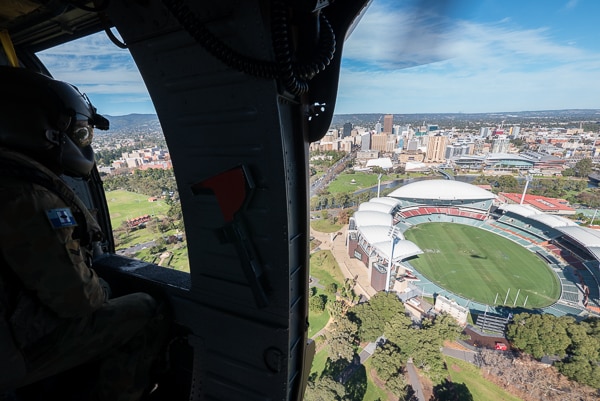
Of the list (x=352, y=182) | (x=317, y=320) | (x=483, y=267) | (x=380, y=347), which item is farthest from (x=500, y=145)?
(x=317, y=320)

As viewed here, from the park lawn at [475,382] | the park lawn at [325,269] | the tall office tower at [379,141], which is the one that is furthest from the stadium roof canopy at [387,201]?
the park lawn at [475,382]

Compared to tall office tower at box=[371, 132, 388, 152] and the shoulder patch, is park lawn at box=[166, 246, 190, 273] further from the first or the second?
tall office tower at box=[371, 132, 388, 152]

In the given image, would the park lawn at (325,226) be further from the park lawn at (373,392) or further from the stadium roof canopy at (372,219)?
the park lawn at (373,392)

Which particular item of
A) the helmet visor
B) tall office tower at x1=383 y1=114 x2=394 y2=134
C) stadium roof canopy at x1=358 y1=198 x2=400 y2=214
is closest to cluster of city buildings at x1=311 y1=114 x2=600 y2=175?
tall office tower at x1=383 y1=114 x2=394 y2=134

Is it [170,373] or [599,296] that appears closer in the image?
[170,373]

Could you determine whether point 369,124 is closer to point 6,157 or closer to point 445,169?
point 445,169

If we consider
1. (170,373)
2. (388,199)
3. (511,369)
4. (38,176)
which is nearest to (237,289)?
(38,176)

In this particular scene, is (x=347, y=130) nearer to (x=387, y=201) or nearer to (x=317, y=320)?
(x=387, y=201)
